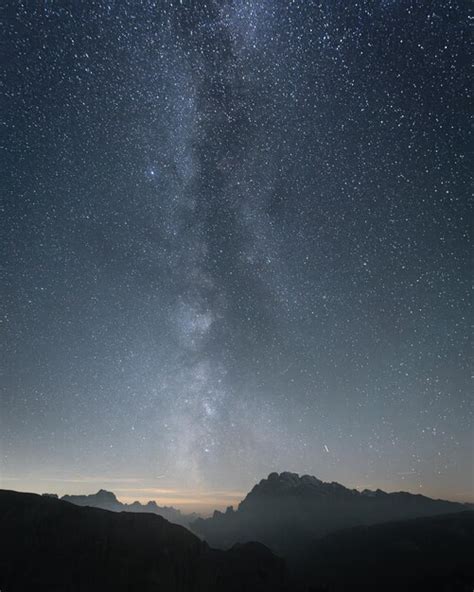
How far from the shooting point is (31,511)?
7688 cm

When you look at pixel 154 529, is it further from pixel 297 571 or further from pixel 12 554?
pixel 297 571

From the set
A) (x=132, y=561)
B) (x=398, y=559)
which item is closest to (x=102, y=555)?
(x=132, y=561)

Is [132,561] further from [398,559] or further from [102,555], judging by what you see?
[398,559]

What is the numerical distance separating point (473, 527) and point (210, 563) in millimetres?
122547

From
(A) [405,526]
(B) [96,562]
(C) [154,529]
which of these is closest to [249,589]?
(C) [154,529]

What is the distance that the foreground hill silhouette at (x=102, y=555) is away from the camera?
66250mm

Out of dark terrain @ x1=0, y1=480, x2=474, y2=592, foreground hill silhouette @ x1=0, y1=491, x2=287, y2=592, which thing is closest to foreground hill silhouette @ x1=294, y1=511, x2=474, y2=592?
dark terrain @ x1=0, y1=480, x2=474, y2=592

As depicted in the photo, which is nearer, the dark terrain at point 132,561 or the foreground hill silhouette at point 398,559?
the dark terrain at point 132,561

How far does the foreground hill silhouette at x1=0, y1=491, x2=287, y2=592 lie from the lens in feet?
217

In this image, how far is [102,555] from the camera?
7144 centimetres

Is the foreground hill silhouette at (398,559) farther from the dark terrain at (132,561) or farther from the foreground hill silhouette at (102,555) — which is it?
the foreground hill silhouette at (102,555)

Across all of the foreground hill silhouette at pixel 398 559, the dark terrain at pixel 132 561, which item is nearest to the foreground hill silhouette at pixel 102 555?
the dark terrain at pixel 132 561

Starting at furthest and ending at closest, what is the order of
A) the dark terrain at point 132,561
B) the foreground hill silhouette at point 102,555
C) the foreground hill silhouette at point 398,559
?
the foreground hill silhouette at point 398,559
the dark terrain at point 132,561
the foreground hill silhouette at point 102,555

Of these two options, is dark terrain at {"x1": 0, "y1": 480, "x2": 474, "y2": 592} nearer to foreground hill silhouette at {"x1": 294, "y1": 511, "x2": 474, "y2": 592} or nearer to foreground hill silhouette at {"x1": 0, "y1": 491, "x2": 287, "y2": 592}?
foreground hill silhouette at {"x1": 0, "y1": 491, "x2": 287, "y2": 592}
